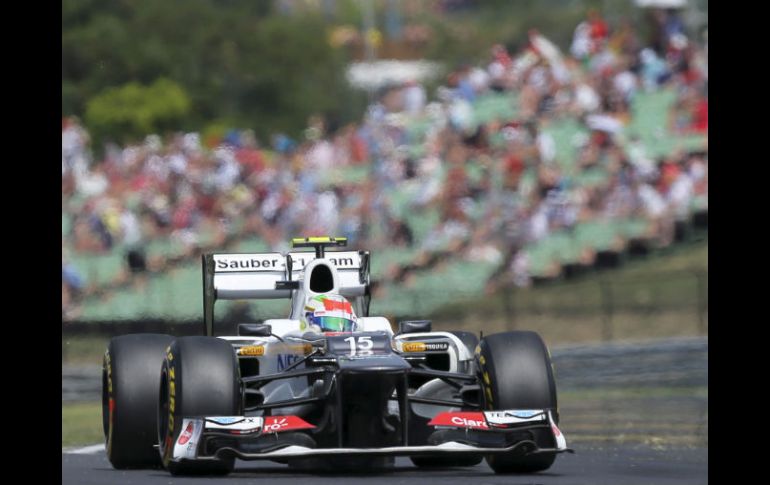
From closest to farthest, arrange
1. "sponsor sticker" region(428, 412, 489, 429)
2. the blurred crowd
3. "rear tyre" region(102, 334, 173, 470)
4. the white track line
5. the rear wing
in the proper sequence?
"sponsor sticker" region(428, 412, 489, 429), "rear tyre" region(102, 334, 173, 470), the rear wing, the white track line, the blurred crowd

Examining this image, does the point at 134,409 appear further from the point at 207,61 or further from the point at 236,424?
the point at 207,61

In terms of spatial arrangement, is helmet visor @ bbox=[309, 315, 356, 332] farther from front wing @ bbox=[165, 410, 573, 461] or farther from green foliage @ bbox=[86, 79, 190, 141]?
green foliage @ bbox=[86, 79, 190, 141]

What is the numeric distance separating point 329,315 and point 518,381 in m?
1.63

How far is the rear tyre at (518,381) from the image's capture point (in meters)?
10.8

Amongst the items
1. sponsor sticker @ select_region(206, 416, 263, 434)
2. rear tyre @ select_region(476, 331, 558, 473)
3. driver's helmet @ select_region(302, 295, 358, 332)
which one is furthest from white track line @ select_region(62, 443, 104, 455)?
rear tyre @ select_region(476, 331, 558, 473)

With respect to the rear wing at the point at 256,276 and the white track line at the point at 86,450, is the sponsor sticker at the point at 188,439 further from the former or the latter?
the white track line at the point at 86,450

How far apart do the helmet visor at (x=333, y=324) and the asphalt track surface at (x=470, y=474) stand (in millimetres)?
1026

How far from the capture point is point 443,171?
22016mm

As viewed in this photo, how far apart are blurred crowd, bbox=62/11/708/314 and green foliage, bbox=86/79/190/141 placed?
0.73 feet

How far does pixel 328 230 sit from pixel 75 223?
11.8 ft

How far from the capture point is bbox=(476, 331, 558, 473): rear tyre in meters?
10.8

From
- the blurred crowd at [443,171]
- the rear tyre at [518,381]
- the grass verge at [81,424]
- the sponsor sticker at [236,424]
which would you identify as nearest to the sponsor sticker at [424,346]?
the rear tyre at [518,381]
